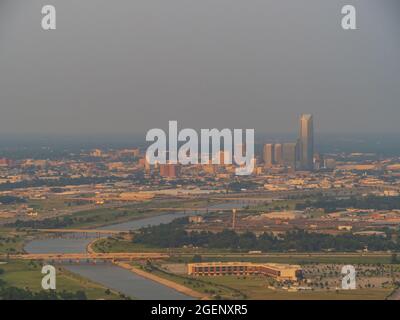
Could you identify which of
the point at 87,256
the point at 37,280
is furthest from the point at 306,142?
the point at 37,280

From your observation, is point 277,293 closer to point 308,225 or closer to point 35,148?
point 308,225

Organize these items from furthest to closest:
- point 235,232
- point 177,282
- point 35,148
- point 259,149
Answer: point 35,148
point 259,149
point 235,232
point 177,282

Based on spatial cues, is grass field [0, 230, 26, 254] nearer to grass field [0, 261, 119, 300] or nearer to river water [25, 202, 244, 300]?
river water [25, 202, 244, 300]

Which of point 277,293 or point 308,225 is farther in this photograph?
point 308,225

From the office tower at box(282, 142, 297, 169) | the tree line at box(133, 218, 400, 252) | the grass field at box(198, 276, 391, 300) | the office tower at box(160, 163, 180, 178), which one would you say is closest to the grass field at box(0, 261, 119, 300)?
the grass field at box(198, 276, 391, 300)

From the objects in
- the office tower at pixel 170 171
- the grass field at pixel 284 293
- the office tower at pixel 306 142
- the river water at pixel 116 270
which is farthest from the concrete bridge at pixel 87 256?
the office tower at pixel 170 171

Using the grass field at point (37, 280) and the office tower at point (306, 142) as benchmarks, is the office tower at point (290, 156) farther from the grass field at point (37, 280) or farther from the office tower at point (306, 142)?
the grass field at point (37, 280)
